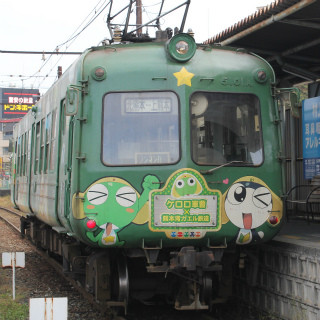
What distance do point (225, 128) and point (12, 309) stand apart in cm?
353

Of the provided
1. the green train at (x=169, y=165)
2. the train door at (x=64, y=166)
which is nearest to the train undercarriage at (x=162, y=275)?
the green train at (x=169, y=165)

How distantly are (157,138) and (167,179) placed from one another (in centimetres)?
47

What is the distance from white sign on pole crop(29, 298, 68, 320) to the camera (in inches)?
241

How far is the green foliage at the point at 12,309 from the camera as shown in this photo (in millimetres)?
7591

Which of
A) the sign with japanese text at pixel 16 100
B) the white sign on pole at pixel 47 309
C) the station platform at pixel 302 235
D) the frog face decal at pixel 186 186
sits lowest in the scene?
the white sign on pole at pixel 47 309

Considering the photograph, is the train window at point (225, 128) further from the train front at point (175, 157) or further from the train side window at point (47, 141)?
the train side window at point (47, 141)

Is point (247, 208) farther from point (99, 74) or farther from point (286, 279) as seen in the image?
point (99, 74)

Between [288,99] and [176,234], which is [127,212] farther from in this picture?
[288,99]

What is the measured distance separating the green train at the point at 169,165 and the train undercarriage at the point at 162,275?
1 cm

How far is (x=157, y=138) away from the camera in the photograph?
6930 mm

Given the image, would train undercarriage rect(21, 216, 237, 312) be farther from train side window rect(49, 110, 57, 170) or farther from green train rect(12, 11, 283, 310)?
train side window rect(49, 110, 57, 170)

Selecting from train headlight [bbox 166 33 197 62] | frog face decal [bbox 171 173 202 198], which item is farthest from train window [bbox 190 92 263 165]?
train headlight [bbox 166 33 197 62]

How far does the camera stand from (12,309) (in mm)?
7980

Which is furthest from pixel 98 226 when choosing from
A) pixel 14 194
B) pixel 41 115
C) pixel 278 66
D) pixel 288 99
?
pixel 14 194
